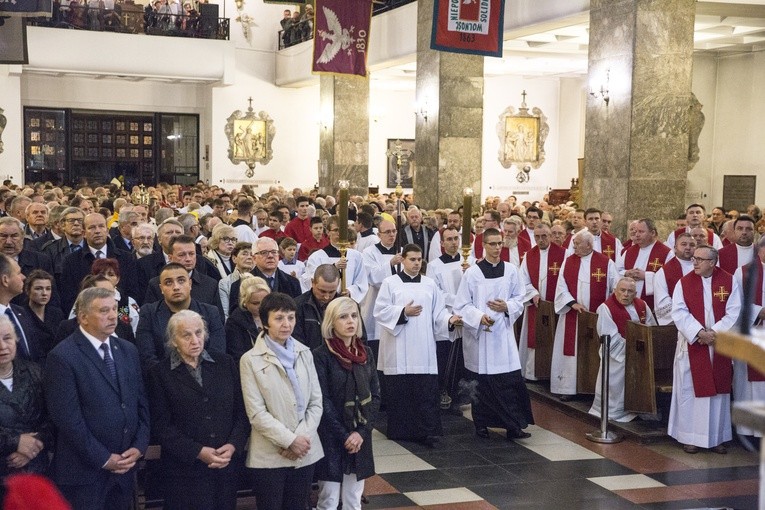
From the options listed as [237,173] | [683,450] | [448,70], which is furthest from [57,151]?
[683,450]

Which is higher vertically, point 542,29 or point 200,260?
point 542,29

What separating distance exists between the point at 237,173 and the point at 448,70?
13.6 meters

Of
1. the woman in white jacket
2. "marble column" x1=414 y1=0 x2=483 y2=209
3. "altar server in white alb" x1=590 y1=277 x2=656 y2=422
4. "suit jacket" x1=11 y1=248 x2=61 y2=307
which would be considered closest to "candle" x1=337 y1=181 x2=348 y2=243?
the woman in white jacket

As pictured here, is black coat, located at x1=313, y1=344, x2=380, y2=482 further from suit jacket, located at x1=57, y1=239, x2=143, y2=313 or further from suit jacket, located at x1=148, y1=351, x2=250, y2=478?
suit jacket, located at x1=57, y1=239, x2=143, y2=313

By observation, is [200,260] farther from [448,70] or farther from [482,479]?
[448,70]

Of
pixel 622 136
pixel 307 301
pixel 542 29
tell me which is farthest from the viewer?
pixel 542 29

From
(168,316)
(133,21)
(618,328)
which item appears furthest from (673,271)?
Result: (133,21)

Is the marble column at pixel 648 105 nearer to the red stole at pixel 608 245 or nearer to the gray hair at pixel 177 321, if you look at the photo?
the red stole at pixel 608 245

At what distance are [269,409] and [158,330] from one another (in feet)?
3.23

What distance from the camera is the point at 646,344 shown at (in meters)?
8.78

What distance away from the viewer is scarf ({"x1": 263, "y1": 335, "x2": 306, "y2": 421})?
5680 mm

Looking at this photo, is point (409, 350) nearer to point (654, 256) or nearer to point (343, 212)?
point (343, 212)

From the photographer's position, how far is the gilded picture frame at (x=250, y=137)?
99.7 ft

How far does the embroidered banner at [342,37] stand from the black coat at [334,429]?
487 inches
